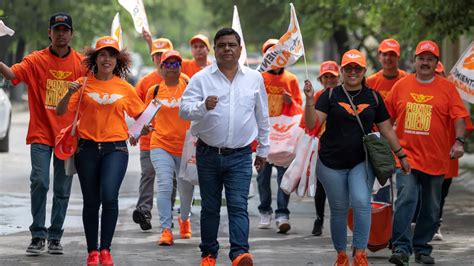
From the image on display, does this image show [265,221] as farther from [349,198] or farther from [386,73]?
[349,198]

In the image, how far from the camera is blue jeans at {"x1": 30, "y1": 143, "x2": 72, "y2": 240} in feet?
32.9

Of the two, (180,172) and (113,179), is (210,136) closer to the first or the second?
(113,179)

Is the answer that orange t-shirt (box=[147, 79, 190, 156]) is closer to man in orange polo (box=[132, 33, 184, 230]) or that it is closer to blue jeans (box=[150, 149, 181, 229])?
blue jeans (box=[150, 149, 181, 229])

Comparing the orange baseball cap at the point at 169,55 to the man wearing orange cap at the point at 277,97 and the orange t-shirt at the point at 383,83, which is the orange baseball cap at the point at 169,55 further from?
the orange t-shirt at the point at 383,83

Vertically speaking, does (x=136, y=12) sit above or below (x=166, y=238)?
above

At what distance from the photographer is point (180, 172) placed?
36.6ft

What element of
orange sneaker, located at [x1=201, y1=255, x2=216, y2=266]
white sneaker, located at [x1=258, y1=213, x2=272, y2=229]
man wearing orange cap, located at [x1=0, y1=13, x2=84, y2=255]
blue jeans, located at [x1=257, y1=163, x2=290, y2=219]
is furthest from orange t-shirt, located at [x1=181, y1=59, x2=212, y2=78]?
orange sneaker, located at [x1=201, y1=255, x2=216, y2=266]

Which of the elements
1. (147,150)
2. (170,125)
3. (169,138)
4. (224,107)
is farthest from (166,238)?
(224,107)

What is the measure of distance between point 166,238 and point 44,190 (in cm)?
139

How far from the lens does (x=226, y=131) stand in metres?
8.82

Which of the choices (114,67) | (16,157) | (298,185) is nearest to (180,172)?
(298,185)

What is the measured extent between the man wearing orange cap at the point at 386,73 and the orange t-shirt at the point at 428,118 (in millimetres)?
1150

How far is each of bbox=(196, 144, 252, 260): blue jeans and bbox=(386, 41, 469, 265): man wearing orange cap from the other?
1.62m

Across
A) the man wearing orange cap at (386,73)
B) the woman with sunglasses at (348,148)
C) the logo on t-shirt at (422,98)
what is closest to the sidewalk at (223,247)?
the man wearing orange cap at (386,73)
